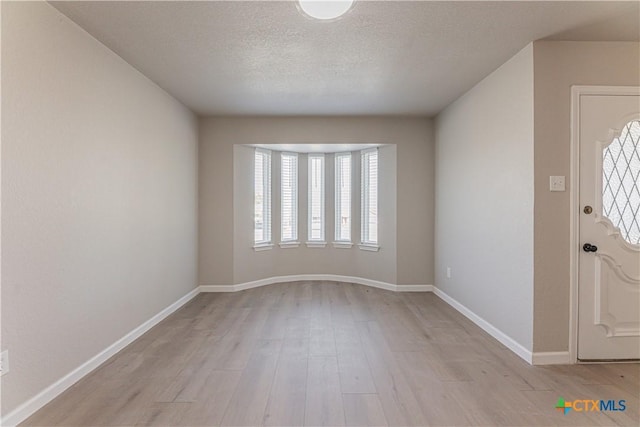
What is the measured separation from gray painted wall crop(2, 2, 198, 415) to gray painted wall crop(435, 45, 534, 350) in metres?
3.37

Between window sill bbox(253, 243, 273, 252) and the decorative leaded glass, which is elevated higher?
the decorative leaded glass

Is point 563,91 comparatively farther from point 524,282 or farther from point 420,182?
point 420,182

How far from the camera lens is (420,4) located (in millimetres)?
2043

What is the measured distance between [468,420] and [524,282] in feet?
4.25

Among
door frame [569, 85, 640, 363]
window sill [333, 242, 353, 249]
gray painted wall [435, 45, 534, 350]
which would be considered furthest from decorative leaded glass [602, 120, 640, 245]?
window sill [333, 242, 353, 249]

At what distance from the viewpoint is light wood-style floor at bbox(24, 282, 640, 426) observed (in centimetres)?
186

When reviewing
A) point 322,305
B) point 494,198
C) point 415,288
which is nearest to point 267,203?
point 322,305

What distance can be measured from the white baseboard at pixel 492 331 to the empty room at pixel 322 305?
24 mm

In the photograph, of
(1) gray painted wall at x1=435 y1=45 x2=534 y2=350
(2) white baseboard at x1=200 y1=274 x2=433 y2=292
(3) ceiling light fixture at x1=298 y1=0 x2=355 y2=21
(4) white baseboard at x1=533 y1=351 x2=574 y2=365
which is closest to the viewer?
(3) ceiling light fixture at x1=298 y1=0 x2=355 y2=21

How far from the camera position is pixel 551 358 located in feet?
8.20

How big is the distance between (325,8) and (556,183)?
2160 millimetres

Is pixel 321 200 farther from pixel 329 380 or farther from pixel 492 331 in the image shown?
pixel 329 380

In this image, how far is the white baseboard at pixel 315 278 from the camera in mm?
4629

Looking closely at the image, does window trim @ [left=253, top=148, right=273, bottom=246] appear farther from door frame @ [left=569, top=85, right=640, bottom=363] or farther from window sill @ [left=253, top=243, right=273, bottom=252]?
door frame @ [left=569, top=85, right=640, bottom=363]
